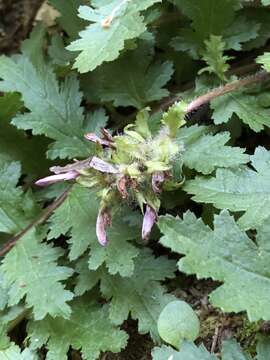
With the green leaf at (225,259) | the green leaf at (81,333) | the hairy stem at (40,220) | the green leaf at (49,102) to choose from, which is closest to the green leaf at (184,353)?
the green leaf at (225,259)

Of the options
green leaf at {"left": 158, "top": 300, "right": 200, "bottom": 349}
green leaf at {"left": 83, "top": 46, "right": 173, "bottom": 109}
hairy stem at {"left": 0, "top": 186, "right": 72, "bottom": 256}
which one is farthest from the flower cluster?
green leaf at {"left": 83, "top": 46, "right": 173, "bottom": 109}

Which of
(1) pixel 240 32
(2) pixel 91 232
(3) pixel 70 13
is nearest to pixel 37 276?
(2) pixel 91 232

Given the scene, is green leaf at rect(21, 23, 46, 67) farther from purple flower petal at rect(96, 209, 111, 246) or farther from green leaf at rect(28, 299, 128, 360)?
A: green leaf at rect(28, 299, 128, 360)

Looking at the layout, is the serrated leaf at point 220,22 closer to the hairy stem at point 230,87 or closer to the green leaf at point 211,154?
the hairy stem at point 230,87

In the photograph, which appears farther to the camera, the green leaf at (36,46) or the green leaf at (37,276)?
the green leaf at (36,46)

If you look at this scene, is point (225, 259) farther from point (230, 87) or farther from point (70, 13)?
point (70, 13)

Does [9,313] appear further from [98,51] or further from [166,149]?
[98,51]
